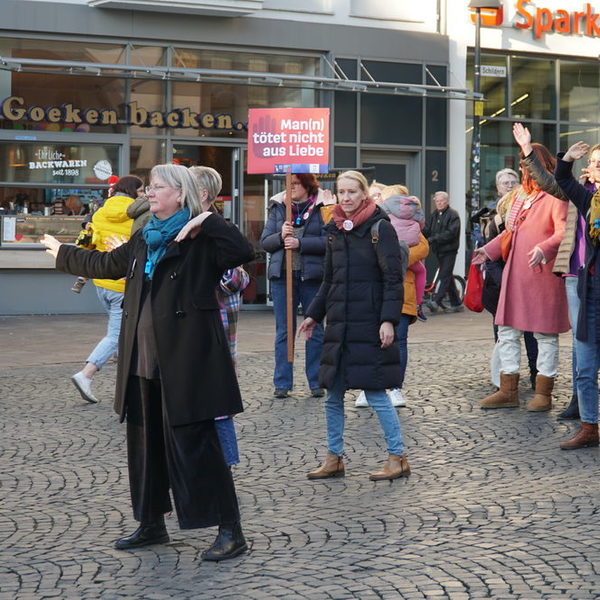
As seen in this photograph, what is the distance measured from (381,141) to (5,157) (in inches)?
240

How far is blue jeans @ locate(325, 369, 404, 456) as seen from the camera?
696 centimetres

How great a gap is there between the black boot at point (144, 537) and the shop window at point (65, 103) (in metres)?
12.7

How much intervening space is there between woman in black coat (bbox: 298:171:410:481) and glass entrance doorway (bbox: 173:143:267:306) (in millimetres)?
11552

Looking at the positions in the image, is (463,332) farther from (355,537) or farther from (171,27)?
(355,537)

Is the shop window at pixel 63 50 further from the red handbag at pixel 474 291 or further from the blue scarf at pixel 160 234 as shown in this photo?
the blue scarf at pixel 160 234

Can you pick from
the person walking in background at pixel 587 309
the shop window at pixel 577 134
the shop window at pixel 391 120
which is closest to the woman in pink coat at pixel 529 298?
the person walking in background at pixel 587 309

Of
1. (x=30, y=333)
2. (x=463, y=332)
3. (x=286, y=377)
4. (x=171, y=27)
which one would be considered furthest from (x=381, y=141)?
(x=286, y=377)

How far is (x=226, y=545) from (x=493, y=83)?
16.7 m

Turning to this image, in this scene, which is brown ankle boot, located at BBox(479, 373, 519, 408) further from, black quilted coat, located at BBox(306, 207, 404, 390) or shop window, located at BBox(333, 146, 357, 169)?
shop window, located at BBox(333, 146, 357, 169)

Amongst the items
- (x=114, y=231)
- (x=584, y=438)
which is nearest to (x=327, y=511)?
(x=584, y=438)

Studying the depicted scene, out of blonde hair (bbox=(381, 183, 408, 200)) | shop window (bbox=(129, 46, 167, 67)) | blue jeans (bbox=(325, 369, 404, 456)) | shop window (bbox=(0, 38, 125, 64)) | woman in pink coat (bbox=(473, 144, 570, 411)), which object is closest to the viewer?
blue jeans (bbox=(325, 369, 404, 456))

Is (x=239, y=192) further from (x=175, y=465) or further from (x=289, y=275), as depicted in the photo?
(x=175, y=465)

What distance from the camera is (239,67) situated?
18812mm

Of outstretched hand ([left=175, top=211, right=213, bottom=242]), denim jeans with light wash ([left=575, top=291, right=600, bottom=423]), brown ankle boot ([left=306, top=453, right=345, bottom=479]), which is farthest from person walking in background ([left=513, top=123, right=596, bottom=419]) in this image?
outstretched hand ([left=175, top=211, right=213, bottom=242])
